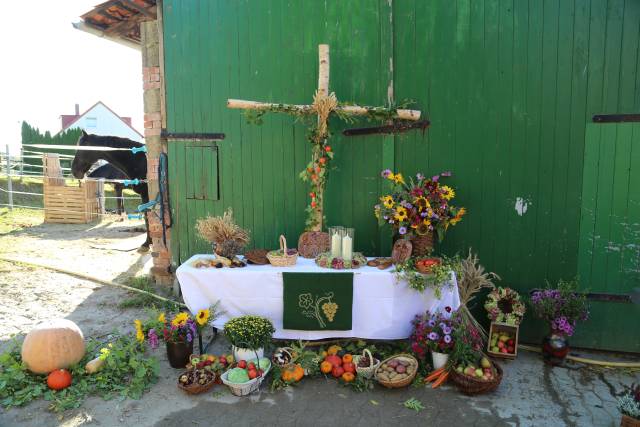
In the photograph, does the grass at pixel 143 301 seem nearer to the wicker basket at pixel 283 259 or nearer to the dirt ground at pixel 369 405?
the dirt ground at pixel 369 405

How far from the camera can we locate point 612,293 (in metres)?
4.36

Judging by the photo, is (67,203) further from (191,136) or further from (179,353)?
(179,353)

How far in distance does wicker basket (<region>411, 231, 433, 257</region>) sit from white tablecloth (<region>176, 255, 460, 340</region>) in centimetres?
37

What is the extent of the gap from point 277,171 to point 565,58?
2.93 m

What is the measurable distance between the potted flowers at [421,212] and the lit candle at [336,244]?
0.41m

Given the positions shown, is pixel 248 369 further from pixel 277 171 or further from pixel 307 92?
pixel 307 92

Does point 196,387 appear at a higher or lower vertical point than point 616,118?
lower

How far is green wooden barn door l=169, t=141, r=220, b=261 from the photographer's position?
5180mm

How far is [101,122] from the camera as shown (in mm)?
33500

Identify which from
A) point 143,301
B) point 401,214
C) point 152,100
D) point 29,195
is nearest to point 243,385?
point 401,214

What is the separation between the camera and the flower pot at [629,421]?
2.94 m

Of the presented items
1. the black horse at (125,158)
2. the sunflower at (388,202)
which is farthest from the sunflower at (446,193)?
the black horse at (125,158)

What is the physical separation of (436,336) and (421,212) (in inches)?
41.6

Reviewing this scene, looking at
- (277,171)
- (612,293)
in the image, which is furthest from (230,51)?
(612,293)
